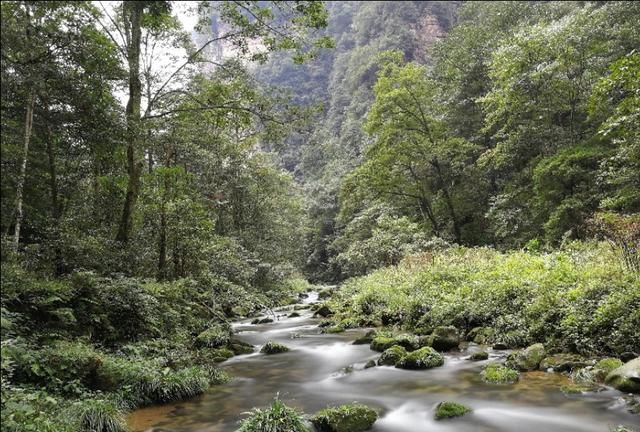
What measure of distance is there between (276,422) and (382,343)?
5933mm

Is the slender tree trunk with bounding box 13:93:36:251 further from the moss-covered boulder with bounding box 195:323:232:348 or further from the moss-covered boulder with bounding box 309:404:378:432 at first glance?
the moss-covered boulder with bounding box 195:323:232:348

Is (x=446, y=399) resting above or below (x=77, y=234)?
below

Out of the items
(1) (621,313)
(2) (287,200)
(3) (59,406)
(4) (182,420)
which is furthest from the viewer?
(2) (287,200)

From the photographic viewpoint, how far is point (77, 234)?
10516mm

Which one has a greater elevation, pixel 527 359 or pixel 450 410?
pixel 527 359

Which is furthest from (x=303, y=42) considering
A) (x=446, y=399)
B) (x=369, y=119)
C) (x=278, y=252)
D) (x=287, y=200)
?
(x=287, y=200)

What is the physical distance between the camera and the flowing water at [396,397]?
21.1 feet

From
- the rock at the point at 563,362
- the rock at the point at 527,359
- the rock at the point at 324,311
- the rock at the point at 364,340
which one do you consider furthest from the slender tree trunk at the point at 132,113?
the rock at the point at 563,362

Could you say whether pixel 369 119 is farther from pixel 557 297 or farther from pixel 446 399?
pixel 446 399

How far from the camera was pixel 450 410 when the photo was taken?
6.86 m

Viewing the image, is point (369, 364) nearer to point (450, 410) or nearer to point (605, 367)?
point (450, 410)

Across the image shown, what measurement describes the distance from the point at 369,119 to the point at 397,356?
19.7 m

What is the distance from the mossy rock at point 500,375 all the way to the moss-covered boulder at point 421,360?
1256mm

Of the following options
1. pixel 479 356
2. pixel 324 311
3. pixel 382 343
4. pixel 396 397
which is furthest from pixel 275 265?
pixel 396 397
